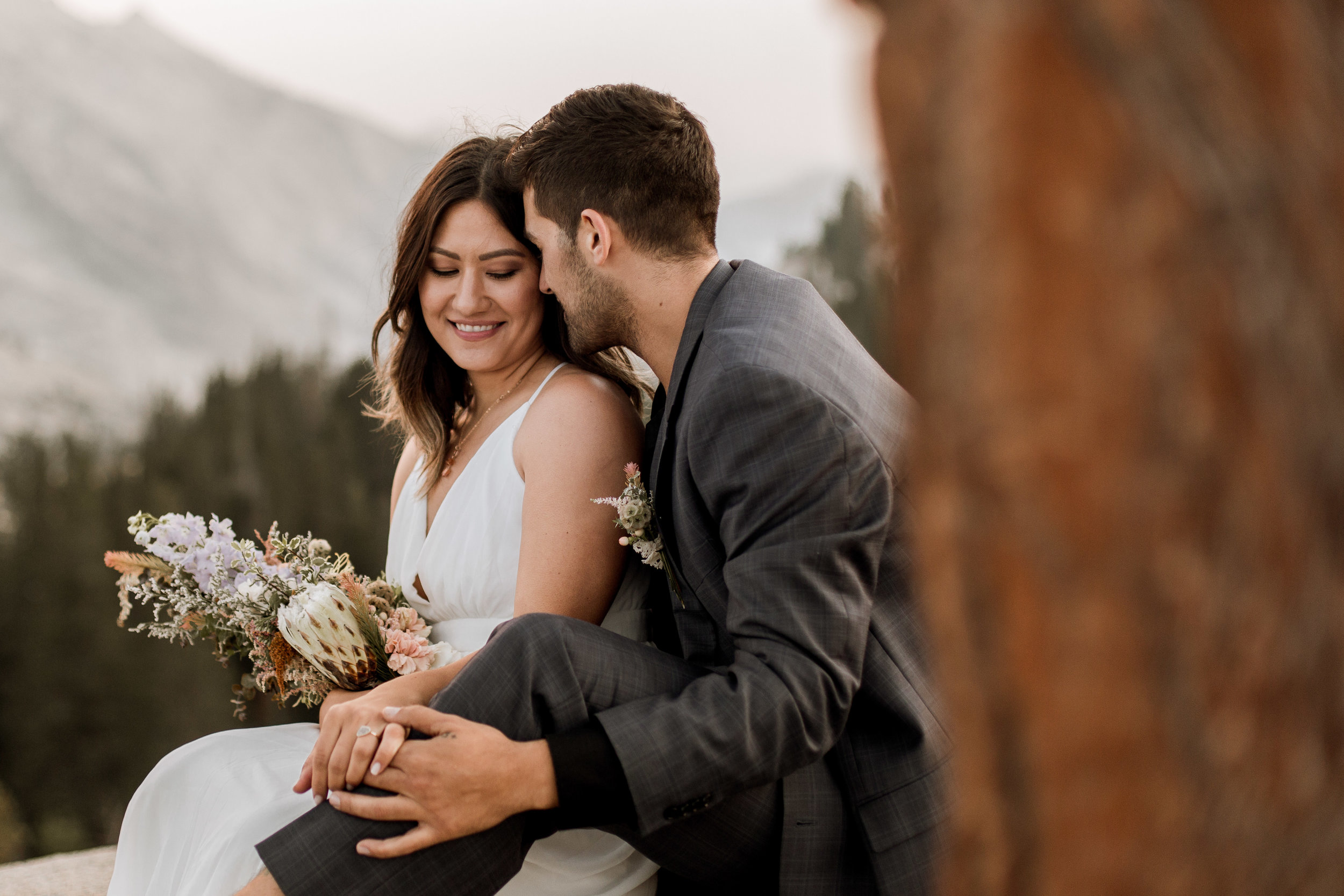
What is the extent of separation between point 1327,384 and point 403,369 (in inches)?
139

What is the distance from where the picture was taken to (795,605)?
7.45 ft

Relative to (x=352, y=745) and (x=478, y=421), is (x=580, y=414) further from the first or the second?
(x=352, y=745)

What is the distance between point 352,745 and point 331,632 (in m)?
0.75

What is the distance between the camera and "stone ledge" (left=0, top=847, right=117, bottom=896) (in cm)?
436

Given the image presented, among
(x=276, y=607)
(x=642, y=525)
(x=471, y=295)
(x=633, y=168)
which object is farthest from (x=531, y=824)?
(x=471, y=295)

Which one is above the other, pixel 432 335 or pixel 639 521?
pixel 432 335

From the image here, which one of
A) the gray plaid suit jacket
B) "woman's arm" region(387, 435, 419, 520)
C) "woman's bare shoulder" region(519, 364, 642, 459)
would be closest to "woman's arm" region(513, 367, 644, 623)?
"woman's bare shoulder" region(519, 364, 642, 459)

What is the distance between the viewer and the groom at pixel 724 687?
216cm

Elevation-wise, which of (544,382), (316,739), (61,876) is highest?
(544,382)

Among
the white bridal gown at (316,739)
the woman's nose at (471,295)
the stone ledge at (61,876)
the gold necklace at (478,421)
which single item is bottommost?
the stone ledge at (61,876)

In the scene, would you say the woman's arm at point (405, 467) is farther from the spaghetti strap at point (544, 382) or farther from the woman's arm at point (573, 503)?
the woman's arm at point (573, 503)

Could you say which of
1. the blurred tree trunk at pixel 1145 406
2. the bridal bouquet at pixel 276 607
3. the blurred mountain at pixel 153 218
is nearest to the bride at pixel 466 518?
the bridal bouquet at pixel 276 607

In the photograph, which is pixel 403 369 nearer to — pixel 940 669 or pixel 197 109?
pixel 940 669

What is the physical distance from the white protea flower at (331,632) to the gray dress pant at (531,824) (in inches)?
30.8
